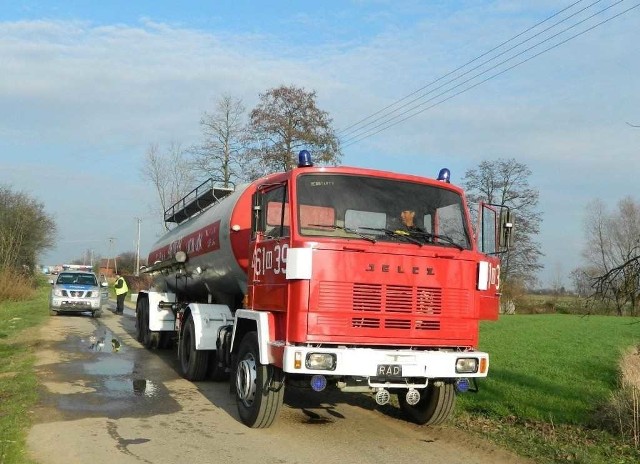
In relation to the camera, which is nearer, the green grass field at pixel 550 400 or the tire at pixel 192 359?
the green grass field at pixel 550 400

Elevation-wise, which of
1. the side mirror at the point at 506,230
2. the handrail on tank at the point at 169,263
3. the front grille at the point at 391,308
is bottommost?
the front grille at the point at 391,308

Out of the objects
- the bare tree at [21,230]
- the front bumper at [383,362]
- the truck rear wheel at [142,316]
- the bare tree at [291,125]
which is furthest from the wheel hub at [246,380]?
the bare tree at [21,230]

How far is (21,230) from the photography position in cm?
4209

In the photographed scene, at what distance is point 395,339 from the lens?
21.7ft

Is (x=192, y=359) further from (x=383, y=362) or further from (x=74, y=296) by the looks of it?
(x=74, y=296)

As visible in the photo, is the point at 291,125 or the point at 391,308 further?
the point at 291,125

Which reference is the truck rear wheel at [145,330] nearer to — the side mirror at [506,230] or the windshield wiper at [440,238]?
the windshield wiper at [440,238]

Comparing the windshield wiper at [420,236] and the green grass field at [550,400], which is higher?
the windshield wiper at [420,236]

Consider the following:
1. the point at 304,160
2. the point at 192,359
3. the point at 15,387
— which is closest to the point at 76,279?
the point at 192,359

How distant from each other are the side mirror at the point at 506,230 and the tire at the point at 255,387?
2.99 m

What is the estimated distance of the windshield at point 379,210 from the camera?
6.78 metres

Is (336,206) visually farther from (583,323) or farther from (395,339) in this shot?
(583,323)

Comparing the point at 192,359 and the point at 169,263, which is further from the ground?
the point at 169,263

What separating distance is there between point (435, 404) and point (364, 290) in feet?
6.45
